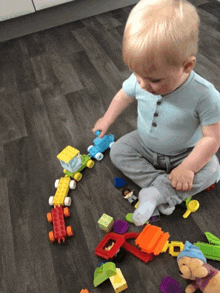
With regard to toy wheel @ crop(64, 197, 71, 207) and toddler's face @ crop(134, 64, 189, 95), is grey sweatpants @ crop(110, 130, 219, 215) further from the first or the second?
toddler's face @ crop(134, 64, 189, 95)

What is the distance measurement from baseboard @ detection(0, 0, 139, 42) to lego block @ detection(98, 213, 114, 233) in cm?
154

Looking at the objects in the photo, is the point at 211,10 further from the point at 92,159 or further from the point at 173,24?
the point at 173,24

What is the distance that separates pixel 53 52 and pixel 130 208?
1160 mm

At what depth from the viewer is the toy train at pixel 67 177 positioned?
2.52 feet

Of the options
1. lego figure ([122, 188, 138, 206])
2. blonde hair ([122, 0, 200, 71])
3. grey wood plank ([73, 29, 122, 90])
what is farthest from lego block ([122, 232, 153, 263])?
grey wood plank ([73, 29, 122, 90])

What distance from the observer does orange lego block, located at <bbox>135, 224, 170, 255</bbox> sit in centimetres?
69

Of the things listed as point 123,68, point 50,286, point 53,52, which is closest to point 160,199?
point 50,286

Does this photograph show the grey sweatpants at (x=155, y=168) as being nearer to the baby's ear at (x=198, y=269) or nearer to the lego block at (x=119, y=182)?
the lego block at (x=119, y=182)

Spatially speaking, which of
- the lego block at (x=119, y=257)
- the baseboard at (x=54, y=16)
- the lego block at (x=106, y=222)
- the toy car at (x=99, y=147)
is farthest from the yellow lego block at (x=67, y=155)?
the baseboard at (x=54, y=16)

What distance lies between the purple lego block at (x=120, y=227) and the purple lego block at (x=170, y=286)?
17 cm

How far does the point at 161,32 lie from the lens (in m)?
0.46

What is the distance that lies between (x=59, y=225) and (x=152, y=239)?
27 cm

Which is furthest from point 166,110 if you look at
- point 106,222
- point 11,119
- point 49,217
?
point 11,119

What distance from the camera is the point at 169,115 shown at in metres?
0.68
